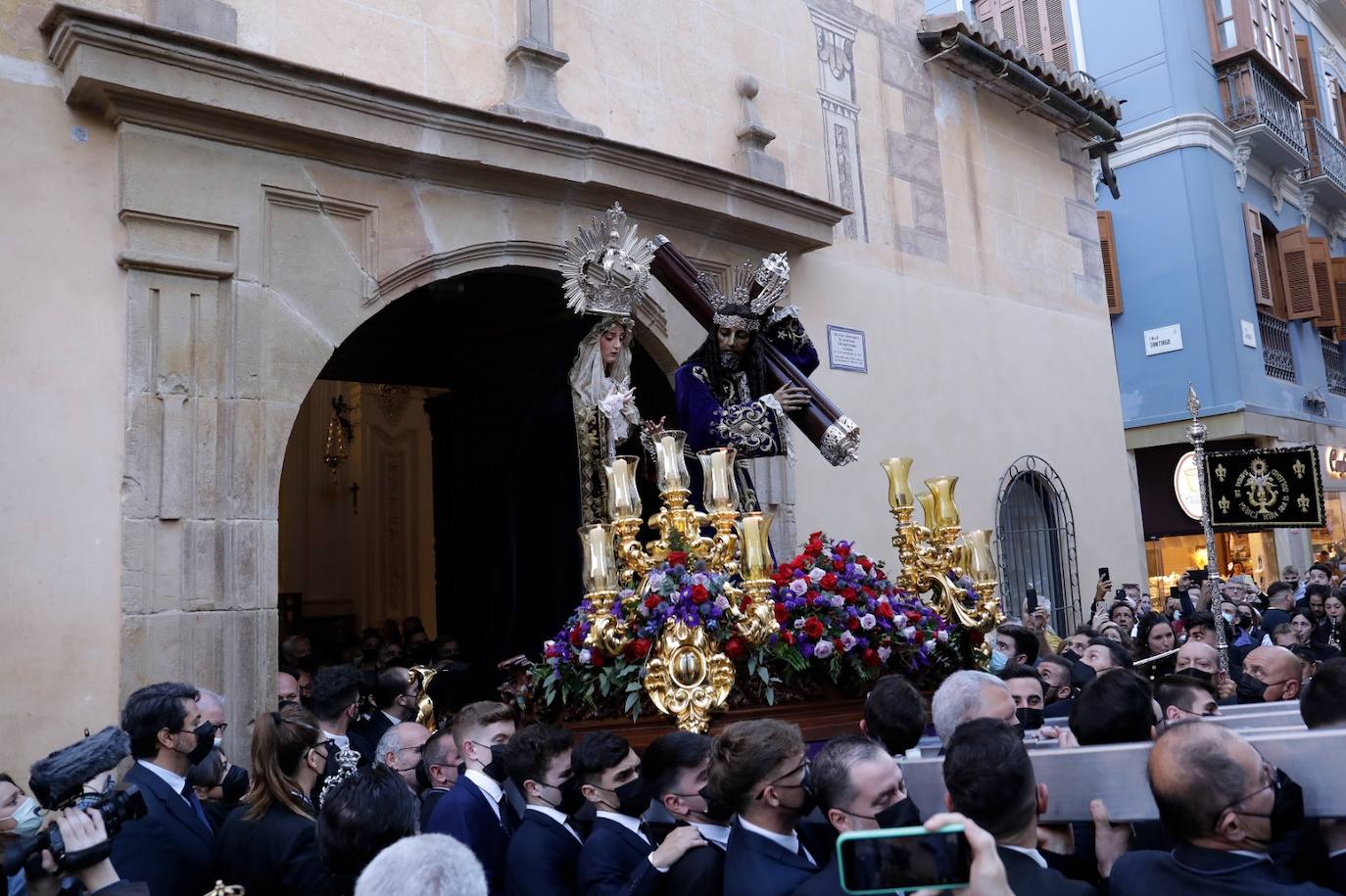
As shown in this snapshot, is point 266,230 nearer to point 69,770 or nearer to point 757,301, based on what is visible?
point 757,301

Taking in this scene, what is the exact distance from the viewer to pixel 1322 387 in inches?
762

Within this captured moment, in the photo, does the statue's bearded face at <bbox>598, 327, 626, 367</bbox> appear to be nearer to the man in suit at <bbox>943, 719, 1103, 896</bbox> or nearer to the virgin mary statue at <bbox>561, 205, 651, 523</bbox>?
the virgin mary statue at <bbox>561, 205, 651, 523</bbox>

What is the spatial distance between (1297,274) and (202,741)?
62.6 ft

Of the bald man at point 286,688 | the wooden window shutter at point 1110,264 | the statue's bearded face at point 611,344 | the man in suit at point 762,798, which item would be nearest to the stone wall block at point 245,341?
the bald man at point 286,688

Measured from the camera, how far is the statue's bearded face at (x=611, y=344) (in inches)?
237

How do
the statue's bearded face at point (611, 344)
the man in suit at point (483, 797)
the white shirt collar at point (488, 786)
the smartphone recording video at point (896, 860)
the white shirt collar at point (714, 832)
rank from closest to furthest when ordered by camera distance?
1. the smartphone recording video at point (896, 860)
2. the white shirt collar at point (714, 832)
3. the man in suit at point (483, 797)
4. the white shirt collar at point (488, 786)
5. the statue's bearded face at point (611, 344)

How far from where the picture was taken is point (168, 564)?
17.4 feet

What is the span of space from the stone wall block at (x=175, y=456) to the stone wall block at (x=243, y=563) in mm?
247

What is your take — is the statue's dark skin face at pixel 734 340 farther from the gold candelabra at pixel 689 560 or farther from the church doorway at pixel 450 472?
the church doorway at pixel 450 472

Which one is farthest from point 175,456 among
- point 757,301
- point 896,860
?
point 896,860

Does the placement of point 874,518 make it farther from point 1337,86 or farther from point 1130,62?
point 1337,86

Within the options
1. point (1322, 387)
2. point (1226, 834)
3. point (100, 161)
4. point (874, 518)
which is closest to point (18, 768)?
point (100, 161)

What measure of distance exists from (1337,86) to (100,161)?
77.5 feet

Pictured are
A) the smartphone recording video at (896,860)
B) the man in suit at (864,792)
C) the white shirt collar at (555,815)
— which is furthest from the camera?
the white shirt collar at (555,815)
